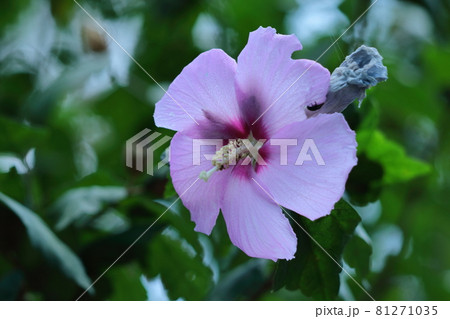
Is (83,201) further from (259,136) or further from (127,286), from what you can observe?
(259,136)

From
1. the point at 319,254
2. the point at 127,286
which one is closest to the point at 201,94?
the point at 319,254

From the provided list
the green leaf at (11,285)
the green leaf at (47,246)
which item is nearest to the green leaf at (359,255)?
the green leaf at (47,246)

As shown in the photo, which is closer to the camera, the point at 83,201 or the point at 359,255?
the point at 359,255
